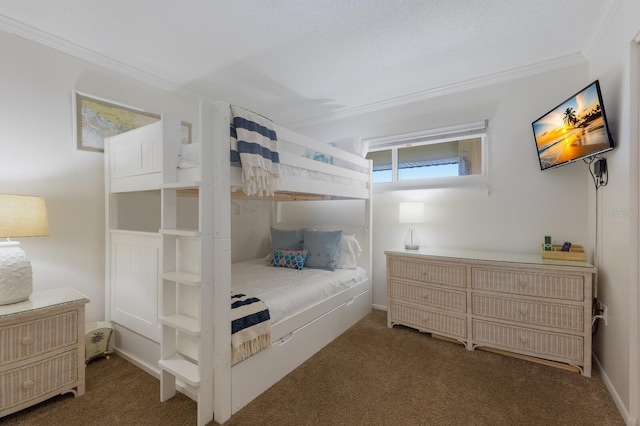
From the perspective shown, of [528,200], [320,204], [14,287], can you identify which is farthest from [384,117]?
[14,287]

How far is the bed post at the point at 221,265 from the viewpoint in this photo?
1516mm

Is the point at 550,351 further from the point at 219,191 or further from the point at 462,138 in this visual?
the point at 219,191

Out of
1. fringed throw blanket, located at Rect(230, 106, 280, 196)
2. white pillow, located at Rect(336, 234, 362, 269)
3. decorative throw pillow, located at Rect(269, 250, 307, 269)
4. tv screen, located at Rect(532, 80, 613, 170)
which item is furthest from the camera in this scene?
white pillow, located at Rect(336, 234, 362, 269)

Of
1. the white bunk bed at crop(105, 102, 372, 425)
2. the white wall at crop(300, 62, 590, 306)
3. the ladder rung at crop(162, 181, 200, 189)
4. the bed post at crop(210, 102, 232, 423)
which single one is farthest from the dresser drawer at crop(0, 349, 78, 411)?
the white wall at crop(300, 62, 590, 306)

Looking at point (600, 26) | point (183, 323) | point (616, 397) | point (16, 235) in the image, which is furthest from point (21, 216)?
point (600, 26)

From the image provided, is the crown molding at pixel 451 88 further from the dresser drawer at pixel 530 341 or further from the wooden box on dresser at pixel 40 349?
the wooden box on dresser at pixel 40 349

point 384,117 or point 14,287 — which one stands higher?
point 384,117

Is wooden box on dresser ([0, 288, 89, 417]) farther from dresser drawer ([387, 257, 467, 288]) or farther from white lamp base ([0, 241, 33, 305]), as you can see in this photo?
dresser drawer ([387, 257, 467, 288])

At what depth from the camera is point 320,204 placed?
11.8 feet

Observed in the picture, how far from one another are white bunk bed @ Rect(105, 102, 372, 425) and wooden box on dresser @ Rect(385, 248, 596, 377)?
2.62 ft

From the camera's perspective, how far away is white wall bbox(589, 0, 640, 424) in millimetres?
1493

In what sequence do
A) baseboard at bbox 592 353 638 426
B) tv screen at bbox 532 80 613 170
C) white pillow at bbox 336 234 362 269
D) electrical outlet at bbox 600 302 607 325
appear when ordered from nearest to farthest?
1. baseboard at bbox 592 353 638 426
2. tv screen at bbox 532 80 613 170
3. electrical outlet at bbox 600 302 607 325
4. white pillow at bbox 336 234 362 269

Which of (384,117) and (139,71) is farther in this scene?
(384,117)

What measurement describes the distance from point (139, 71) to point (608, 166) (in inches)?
148
